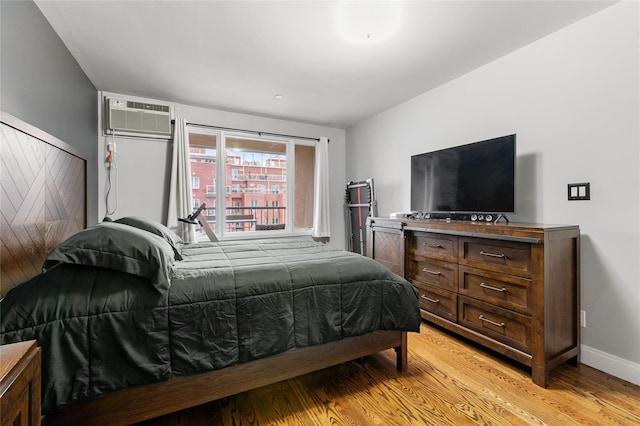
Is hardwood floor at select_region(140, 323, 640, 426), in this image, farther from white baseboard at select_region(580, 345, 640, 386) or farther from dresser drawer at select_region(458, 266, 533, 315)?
dresser drawer at select_region(458, 266, 533, 315)

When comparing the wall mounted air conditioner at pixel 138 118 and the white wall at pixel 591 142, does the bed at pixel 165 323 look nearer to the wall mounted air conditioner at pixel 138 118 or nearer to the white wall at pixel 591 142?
the white wall at pixel 591 142

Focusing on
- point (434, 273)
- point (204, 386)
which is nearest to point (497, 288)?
point (434, 273)

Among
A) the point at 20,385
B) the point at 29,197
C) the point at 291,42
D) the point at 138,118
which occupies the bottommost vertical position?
the point at 20,385

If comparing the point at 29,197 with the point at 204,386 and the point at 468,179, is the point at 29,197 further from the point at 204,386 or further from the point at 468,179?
the point at 468,179

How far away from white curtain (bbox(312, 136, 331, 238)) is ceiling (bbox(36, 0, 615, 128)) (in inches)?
49.9

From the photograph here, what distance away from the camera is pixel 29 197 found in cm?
169

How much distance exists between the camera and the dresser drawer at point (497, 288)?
6.45 ft

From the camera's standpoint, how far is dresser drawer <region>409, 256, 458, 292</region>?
246 cm

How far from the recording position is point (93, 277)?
1.35m

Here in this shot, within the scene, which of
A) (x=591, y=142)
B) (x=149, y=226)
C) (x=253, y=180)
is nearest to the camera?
(x=591, y=142)

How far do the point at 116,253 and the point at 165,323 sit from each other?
412 mm

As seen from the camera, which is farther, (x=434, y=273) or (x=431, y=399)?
(x=434, y=273)

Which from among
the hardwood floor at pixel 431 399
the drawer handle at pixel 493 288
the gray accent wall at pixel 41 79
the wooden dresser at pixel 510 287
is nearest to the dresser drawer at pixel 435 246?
the wooden dresser at pixel 510 287

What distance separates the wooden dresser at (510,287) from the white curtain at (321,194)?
2101mm
